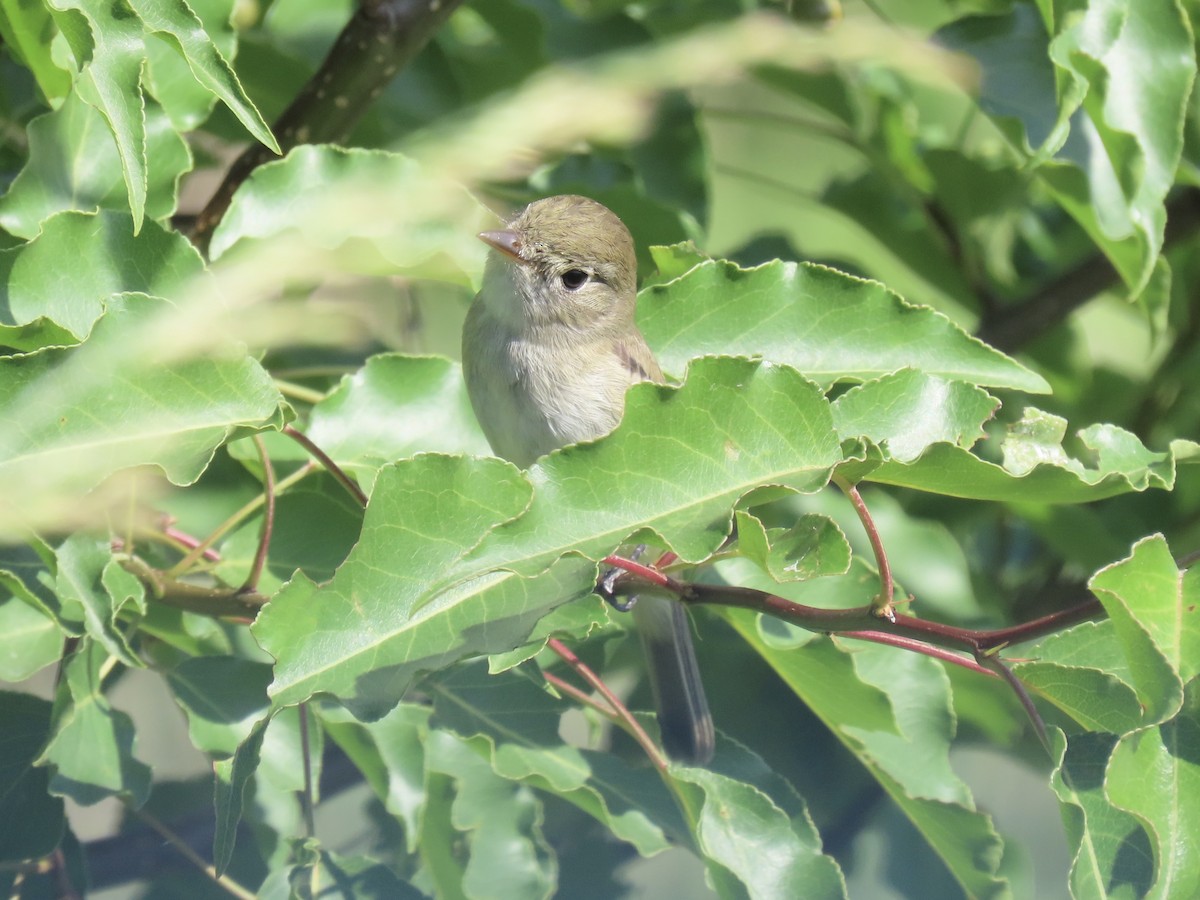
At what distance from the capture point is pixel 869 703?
169 centimetres

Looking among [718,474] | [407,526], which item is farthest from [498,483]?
[718,474]

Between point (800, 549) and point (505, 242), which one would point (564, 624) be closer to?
point (800, 549)

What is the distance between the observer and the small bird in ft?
7.16

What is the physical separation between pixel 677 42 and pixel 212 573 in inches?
43.5

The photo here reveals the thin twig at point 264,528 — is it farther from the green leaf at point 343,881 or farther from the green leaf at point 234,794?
the green leaf at point 343,881

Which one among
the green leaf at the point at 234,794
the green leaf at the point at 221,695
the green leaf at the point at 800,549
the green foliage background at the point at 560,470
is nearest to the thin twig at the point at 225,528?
the green foliage background at the point at 560,470

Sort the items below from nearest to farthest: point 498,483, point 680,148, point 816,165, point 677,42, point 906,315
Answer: point 498,483
point 906,315
point 677,42
point 680,148
point 816,165

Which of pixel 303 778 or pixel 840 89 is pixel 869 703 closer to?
pixel 303 778

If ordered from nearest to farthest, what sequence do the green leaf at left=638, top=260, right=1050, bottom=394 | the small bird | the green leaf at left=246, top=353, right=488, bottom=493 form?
the green leaf at left=638, top=260, right=1050, bottom=394, the green leaf at left=246, top=353, right=488, bottom=493, the small bird

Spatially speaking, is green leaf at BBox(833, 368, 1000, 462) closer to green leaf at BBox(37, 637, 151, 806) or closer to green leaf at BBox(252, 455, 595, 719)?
green leaf at BBox(252, 455, 595, 719)

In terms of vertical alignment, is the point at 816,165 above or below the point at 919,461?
below

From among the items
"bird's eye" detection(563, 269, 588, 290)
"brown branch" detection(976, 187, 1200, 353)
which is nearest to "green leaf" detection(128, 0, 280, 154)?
"bird's eye" detection(563, 269, 588, 290)

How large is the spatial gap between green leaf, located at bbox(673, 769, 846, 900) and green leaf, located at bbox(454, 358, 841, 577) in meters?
0.50

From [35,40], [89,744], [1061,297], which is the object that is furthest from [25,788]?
[1061,297]
